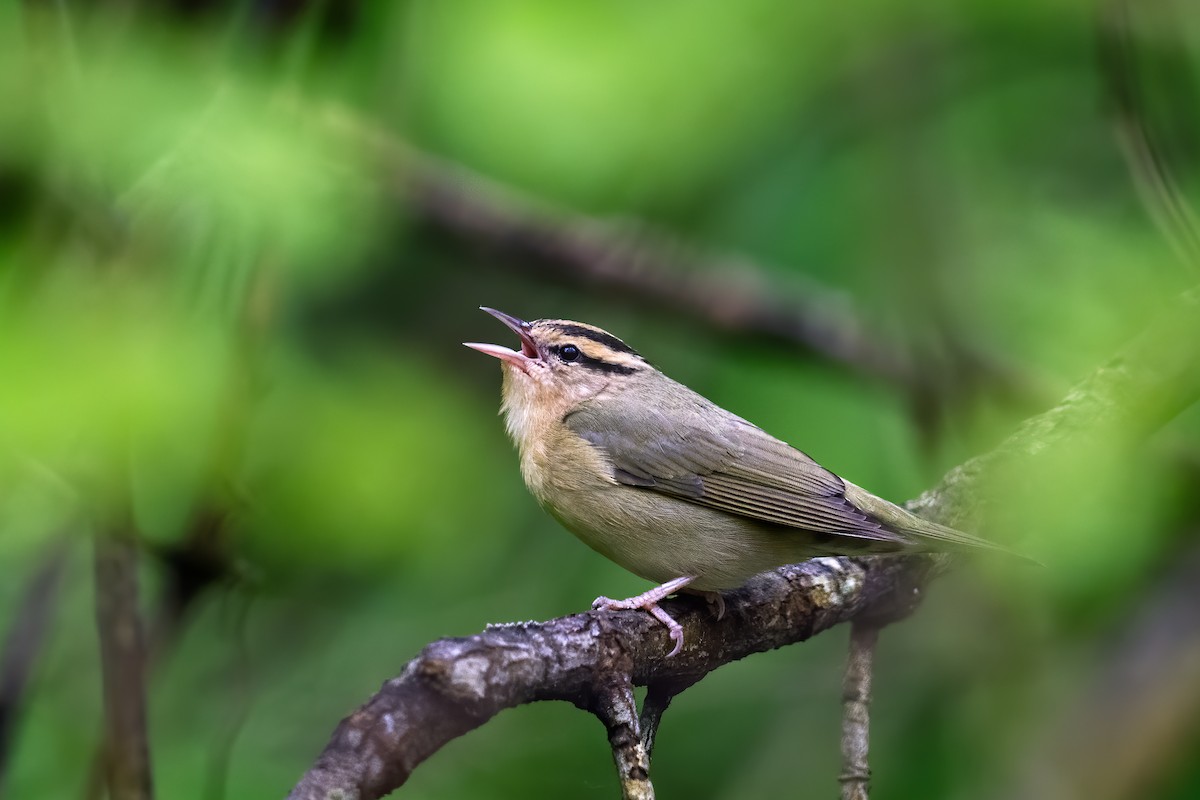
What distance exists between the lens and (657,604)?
192 inches

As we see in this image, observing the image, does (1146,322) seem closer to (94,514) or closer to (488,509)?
(488,509)

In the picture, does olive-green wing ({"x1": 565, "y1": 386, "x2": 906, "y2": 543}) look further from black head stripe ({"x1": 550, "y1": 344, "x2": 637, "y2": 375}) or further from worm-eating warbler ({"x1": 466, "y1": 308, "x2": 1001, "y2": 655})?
black head stripe ({"x1": 550, "y1": 344, "x2": 637, "y2": 375})

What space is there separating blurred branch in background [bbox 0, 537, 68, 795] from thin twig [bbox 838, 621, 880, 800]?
11.3 feet

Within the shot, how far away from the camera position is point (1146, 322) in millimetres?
5719

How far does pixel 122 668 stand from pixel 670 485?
2374 mm

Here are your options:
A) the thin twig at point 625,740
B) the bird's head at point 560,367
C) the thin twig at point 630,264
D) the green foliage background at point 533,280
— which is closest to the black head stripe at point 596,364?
the bird's head at point 560,367

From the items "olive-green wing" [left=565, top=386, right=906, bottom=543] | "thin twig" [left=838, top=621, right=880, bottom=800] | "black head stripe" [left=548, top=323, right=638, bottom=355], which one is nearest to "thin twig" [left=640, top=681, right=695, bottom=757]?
"thin twig" [left=838, top=621, right=880, bottom=800]

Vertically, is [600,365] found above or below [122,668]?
above

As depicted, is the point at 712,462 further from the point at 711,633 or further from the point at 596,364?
the point at 711,633

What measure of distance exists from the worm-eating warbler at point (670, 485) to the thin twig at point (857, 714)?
1.64 feet

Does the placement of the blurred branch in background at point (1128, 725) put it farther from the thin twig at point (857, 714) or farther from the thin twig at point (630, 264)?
the thin twig at point (630, 264)

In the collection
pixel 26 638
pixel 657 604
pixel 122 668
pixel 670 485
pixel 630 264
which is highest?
pixel 630 264

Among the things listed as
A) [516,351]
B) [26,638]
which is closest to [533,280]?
[516,351]

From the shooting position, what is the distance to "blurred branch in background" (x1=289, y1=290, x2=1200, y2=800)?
9.57ft
